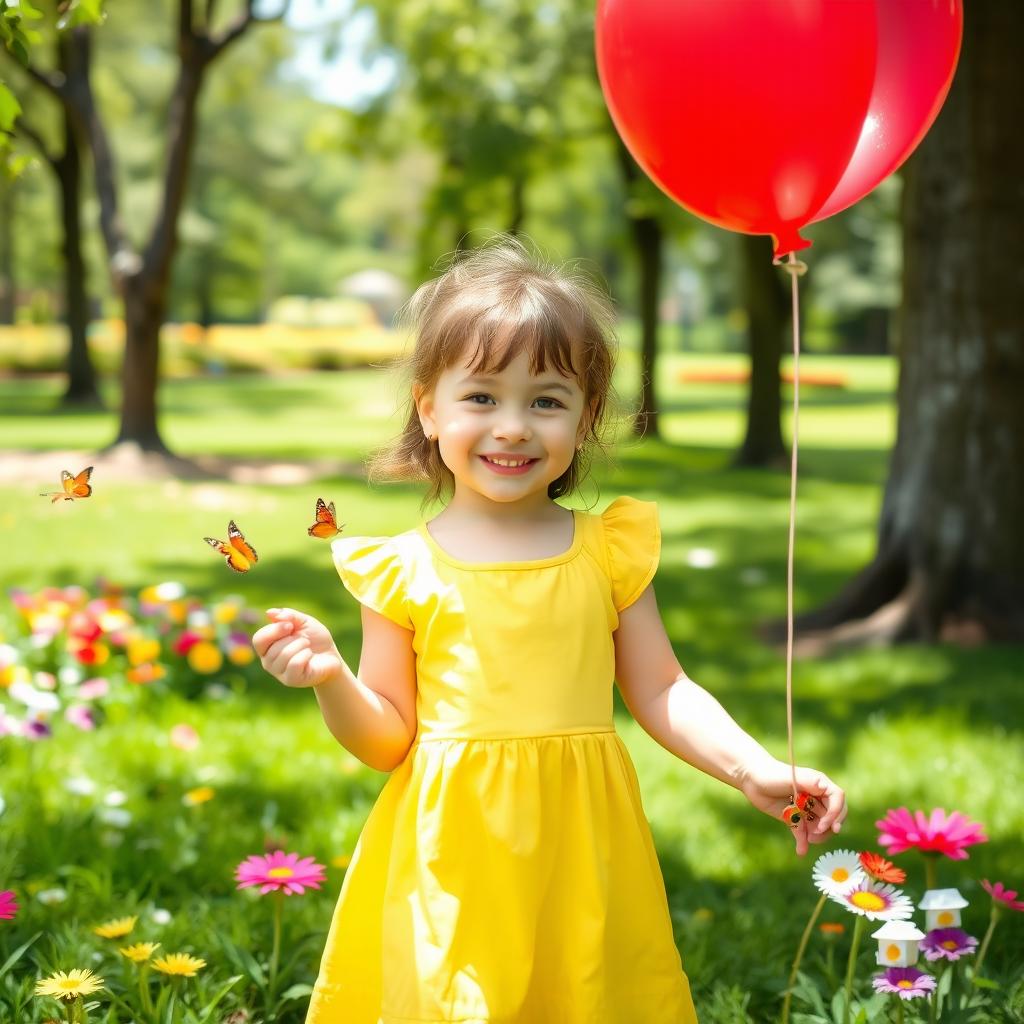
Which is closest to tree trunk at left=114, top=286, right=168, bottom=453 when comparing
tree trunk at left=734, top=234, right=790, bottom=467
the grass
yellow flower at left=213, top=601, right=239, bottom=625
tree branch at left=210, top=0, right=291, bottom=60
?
tree branch at left=210, top=0, right=291, bottom=60

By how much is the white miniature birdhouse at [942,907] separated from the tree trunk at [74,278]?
56.4ft

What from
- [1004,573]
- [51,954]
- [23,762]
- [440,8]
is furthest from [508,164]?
[51,954]

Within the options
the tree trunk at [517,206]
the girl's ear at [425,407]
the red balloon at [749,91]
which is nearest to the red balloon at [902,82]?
the red balloon at [749,91]

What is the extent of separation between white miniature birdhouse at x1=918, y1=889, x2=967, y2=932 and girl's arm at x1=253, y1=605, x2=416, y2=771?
37.3 inches

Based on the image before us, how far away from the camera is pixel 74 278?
19750mm

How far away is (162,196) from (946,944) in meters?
10.2

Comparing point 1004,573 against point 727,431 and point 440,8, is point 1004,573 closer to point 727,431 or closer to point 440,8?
point 440,8

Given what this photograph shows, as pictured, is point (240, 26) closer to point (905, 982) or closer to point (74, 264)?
point (74, 264)

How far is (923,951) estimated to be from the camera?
7.72 feet

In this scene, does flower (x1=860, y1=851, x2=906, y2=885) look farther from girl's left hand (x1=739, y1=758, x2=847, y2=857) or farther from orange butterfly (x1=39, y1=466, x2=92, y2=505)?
orange butterfly (x1=39, y1=466, x2=92, y2=505)

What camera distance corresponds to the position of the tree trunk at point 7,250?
27155 mm

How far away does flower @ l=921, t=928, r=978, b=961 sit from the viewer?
2283 mm

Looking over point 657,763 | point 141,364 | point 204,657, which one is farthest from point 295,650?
point 141,364

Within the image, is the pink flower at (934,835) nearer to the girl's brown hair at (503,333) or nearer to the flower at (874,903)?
the flower at (874,903)
